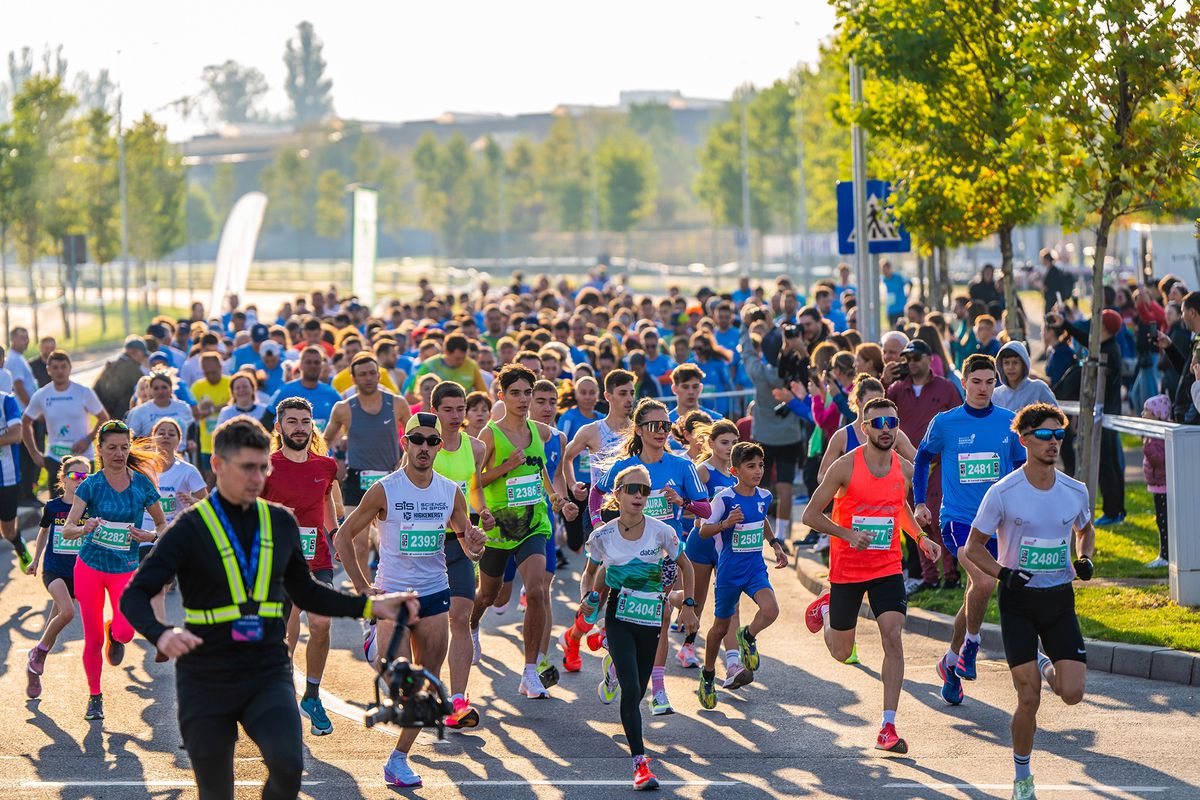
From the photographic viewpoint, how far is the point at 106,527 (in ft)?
35.8

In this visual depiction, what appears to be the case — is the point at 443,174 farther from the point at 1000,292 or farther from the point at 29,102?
the point at 1000,292

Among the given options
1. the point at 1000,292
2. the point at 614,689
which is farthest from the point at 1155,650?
the point at 1000,292

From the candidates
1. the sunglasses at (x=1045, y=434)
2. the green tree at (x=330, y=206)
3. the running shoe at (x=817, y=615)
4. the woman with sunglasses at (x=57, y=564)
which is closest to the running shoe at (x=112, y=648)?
the woman with sunglasses at (x=57, y=564)

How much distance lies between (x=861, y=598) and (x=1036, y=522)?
1.73 meters

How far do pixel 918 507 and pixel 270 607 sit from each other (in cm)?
497

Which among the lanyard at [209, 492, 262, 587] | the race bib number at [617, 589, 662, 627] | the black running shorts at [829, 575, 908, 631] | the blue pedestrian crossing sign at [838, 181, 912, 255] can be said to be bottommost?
the black running shorts at [829, 575, 908, 631]

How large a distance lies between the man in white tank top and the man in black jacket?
2691 millimetres

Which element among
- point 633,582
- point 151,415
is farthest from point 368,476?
point 633,582

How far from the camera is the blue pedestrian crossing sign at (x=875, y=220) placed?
1938 cm

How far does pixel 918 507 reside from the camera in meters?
10.7

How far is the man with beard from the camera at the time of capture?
33.9 feet

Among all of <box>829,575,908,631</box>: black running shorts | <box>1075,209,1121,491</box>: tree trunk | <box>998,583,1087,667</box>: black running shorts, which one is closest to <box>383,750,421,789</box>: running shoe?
<box>829,575,908,631</box>: black running shorts

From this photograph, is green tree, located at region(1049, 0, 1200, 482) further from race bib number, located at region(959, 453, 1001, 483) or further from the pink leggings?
the pink leggings

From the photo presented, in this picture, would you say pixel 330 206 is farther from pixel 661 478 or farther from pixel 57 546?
pixel 661 478
